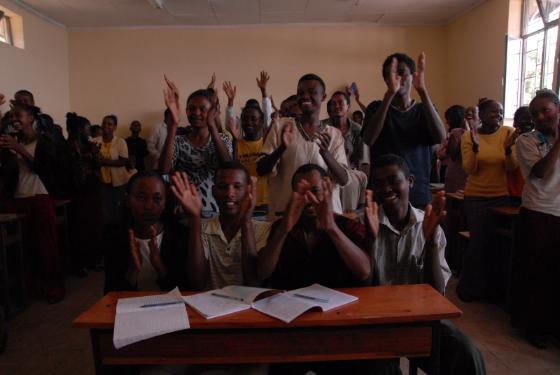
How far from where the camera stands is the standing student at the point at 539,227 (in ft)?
8.07

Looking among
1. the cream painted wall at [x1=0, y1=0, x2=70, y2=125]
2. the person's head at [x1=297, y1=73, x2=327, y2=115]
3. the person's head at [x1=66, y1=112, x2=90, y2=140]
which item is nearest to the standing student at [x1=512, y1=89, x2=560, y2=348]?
the person's head at [x1=297, y1=73, x2=327, y2=115]

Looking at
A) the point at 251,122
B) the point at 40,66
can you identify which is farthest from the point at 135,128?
the point at 251,122

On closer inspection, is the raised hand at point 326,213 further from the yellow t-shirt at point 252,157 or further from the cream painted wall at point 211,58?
the cream painted wall at point 211,58

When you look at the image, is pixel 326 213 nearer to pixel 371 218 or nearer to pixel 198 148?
pixel 371 218

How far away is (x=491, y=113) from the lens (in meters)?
3.20

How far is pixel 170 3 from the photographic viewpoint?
254 inches

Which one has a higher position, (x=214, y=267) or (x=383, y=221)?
(x=383, y=221)

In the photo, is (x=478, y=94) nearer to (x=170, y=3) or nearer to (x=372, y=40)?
(x=372, y=40)

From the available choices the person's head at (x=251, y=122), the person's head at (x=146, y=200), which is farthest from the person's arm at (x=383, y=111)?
the person's head at (x=146, y=200)

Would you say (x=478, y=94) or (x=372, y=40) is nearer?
Answer: (x=478, y=94)

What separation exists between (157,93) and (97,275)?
4.32 meters

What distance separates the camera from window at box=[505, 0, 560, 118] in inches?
202

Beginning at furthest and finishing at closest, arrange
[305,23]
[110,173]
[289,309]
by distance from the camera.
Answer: [305,23]
[110,173]
[289,309]

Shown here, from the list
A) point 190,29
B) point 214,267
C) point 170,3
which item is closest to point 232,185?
point 214,267
